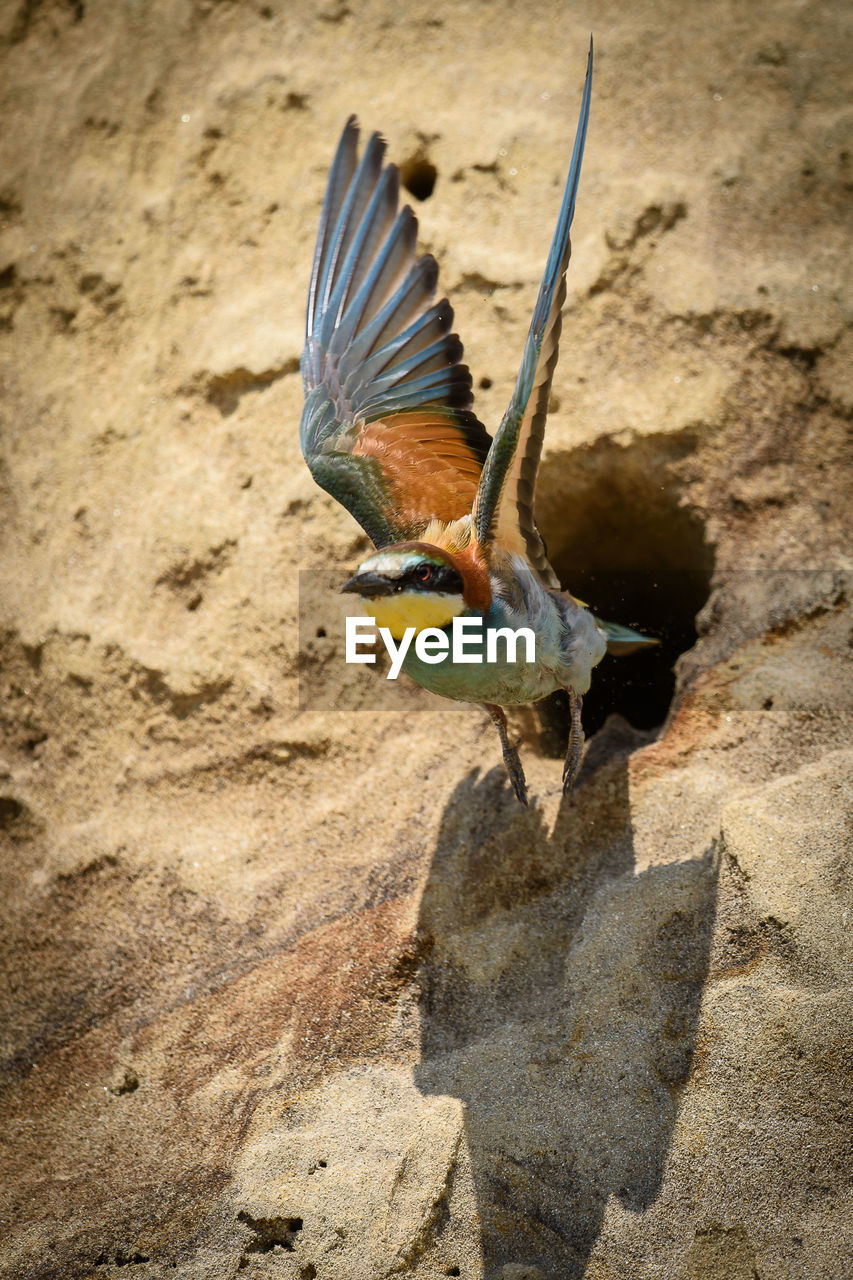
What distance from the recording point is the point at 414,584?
7.29 feet

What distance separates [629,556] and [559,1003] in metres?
1.72

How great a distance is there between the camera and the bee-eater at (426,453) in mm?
2217

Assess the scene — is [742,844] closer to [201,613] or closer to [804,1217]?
[804,1217]

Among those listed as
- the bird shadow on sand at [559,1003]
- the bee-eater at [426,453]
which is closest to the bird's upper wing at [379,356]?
the bee-eater at [426,453]

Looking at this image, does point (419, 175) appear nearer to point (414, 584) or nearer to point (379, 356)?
point (379, 356)

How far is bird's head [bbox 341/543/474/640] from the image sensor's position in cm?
222

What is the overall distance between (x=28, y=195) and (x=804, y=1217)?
4368mm

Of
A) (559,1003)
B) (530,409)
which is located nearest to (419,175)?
(530,409)

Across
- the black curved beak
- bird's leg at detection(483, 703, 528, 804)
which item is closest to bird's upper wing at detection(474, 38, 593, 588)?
the black curved beak

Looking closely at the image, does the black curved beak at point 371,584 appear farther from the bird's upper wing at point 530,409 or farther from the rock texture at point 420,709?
the rock texture at point 420,709

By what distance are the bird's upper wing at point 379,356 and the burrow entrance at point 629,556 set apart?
19.2 inches

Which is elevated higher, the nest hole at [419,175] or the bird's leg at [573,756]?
the nest hole at [419,175]

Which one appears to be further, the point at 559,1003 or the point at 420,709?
the point at 420,709

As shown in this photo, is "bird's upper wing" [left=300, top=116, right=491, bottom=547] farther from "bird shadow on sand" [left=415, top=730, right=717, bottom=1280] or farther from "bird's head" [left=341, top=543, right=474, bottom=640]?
"bird shadow on sand" [left=415, top=730, right=717, bottom=1280]
